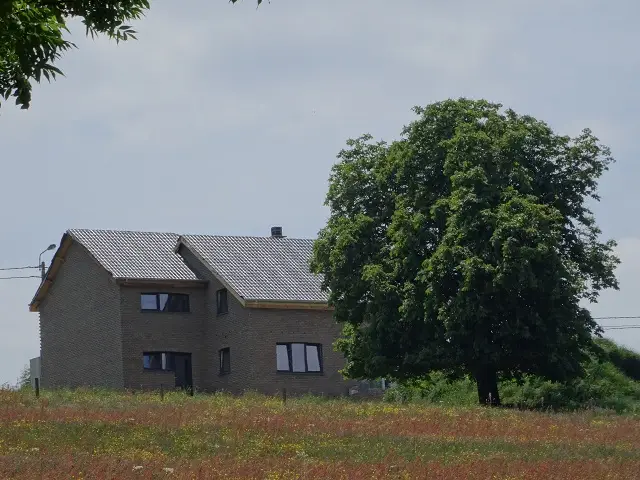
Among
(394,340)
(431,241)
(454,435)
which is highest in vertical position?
(431,241)

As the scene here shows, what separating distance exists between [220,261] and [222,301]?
85.0 inches

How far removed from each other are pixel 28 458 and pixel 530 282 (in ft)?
78.5

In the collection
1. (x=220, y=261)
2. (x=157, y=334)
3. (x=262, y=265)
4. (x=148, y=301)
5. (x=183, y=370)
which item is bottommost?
(x=183, y=370)

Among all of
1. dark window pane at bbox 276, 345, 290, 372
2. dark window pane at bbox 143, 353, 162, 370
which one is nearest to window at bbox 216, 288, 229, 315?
dark window pane at bbox 276, 345, 290, 372

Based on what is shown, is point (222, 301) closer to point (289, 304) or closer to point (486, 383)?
point (289, 304)

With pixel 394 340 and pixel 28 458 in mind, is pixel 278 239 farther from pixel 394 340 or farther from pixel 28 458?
pixel 28 458

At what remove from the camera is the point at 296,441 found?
90.4 feet

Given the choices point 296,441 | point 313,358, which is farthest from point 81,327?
point 296,441

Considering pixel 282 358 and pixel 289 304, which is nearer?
pixel 282 358

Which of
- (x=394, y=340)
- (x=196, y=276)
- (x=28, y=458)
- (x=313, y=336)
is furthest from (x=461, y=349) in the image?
(x=28, y=458)

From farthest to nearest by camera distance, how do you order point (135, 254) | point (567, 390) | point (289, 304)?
point (135, 254) < point (289, 304) < point (567, 390)

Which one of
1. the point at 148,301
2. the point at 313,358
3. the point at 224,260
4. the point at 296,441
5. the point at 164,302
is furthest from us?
the point at 224,260

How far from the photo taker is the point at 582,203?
47.9m

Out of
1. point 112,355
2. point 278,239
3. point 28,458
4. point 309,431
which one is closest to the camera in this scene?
point 28,458
